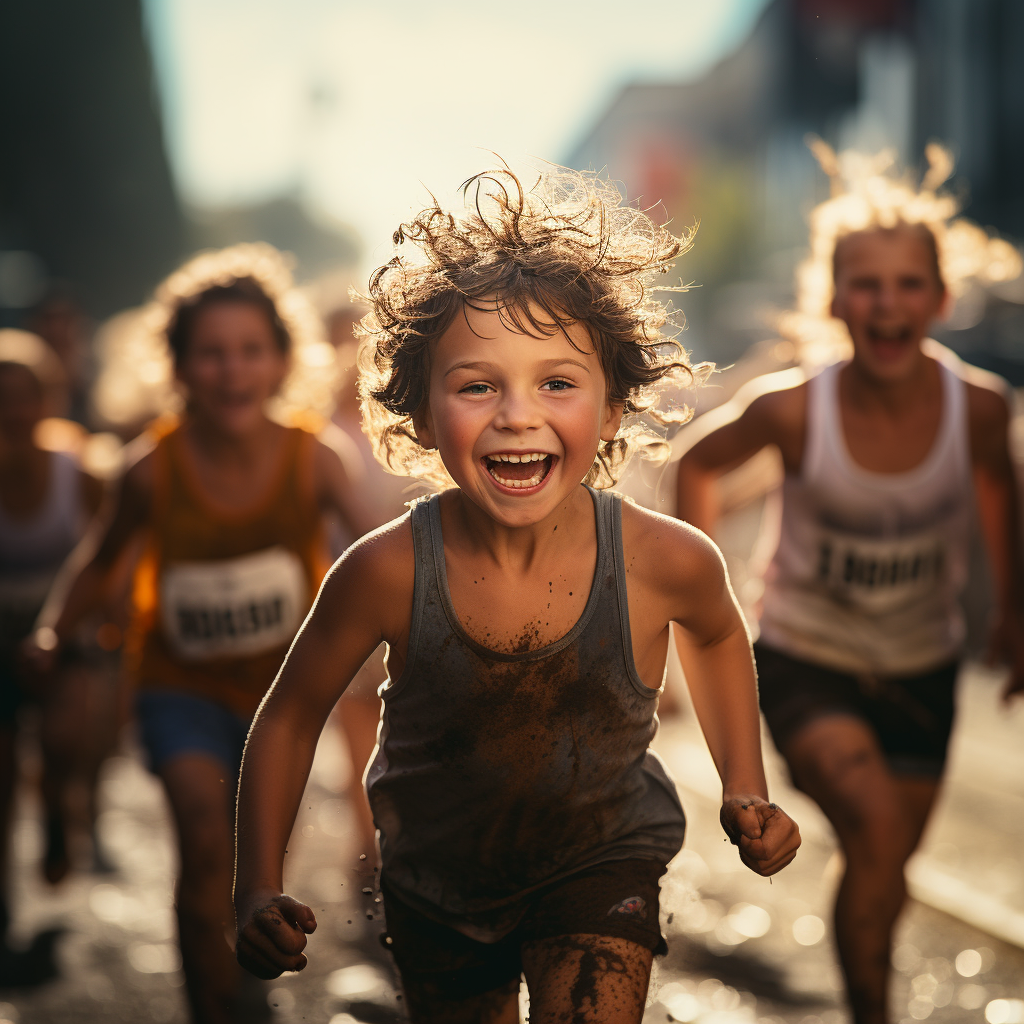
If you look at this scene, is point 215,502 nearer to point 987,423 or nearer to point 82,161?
point 987,423

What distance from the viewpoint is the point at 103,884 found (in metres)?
5.57

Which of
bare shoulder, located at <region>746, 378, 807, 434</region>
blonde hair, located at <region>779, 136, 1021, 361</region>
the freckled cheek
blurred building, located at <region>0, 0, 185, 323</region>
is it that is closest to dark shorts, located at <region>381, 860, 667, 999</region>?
the freckled cheek

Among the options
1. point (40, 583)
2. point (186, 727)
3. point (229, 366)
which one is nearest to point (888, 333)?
point (229, 366)

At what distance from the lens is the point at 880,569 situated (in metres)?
3.86

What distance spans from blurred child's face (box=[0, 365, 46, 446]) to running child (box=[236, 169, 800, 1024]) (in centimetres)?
366

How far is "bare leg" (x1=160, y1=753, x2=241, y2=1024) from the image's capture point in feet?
11.9

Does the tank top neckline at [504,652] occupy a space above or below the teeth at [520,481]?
below

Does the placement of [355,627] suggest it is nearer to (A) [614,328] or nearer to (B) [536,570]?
(B) [536,570]

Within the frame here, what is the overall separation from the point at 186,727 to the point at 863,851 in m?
1.90

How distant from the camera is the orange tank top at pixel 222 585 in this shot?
4.07 m

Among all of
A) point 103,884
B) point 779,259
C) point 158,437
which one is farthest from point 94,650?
point 779,259

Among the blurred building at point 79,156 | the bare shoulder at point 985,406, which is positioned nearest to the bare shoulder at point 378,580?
the bare shoulder at point 985,406

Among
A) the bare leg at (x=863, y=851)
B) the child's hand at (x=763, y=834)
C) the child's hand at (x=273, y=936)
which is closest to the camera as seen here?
the child's hand at (x=273, y=936)

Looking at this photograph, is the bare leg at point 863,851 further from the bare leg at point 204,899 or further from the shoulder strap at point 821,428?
the bare leg at point 204,899
